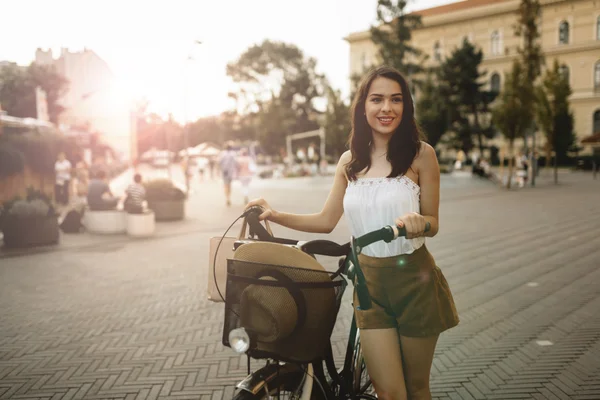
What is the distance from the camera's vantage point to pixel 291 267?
6.21ft

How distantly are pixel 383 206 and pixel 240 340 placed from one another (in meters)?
0.85

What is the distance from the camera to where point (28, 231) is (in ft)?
32.5

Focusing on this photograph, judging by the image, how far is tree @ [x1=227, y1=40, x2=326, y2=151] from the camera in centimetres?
7181

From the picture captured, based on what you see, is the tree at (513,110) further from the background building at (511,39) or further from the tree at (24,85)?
the tree at (24,85)

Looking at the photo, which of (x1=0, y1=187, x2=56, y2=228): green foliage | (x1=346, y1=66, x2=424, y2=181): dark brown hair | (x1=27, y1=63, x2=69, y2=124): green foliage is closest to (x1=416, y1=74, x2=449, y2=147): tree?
(x1=27, y1=63, x2=69, y2=124): green foliage

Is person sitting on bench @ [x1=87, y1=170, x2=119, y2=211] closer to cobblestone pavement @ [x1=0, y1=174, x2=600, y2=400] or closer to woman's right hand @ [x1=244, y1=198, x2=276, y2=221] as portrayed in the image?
cobblestone pavement @ [x1=0, y1=174, x2=600, y2=400]

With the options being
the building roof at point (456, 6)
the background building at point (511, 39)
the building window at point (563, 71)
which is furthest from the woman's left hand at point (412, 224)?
the building roof at point (456, 6)

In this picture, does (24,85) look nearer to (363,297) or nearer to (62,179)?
(62,179)

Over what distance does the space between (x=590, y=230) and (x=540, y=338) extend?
7490 millimetres

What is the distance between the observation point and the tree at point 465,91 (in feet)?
162

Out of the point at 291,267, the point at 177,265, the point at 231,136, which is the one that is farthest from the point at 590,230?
the point at 231,136

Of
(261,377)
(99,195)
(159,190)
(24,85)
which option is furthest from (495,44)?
(261,377)

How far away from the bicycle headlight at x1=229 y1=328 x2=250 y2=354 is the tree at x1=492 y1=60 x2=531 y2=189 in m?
23.2

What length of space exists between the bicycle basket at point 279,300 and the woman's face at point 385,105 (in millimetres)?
829
